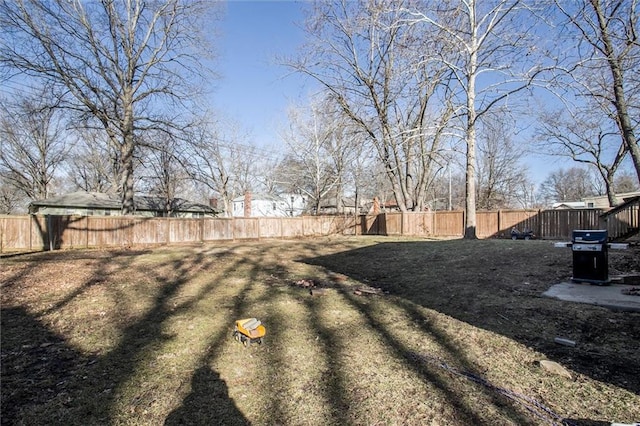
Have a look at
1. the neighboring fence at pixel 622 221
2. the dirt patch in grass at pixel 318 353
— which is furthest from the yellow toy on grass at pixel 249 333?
the neighboring fence at pixel 622 221

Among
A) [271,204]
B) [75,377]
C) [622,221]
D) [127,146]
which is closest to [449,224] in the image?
[622,221]

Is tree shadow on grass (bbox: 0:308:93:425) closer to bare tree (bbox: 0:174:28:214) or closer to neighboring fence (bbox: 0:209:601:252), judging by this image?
neighboring fence (bbox: 0:209:601:252)

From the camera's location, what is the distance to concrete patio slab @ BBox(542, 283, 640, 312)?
13.8 ft

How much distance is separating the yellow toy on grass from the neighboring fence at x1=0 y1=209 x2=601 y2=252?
47.9 feet

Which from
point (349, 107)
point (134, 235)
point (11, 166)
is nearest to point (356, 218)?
point (349, 107)

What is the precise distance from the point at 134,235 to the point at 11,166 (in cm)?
2269

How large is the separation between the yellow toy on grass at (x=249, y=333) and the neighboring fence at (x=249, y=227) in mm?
14602

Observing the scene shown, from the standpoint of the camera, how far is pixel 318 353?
358cm

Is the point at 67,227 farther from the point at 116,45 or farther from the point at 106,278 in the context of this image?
the point at 106,278

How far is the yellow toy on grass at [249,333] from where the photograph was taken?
3.81 m

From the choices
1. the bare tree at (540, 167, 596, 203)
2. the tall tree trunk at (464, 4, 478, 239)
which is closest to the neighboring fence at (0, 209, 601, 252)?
the tall tree trunk at (464, 4, 478, 239)

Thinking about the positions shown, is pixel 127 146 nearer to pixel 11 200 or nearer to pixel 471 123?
pixel 471 123

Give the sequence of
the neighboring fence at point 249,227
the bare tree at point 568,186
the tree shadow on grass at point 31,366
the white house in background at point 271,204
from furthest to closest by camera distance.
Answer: the bare tree at point 568,186 → the white house in background at point 271,204 → the neighboring fence at point 249,227 → the tree shadow on grass at point 31,366

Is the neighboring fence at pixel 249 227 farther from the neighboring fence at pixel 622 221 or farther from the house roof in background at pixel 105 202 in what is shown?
the house roof in background at pixel 105 202
